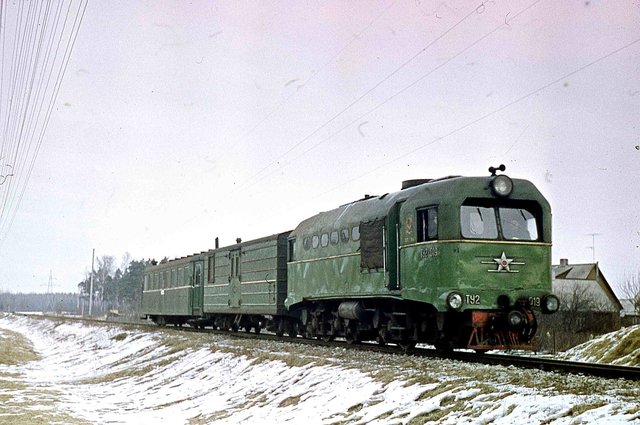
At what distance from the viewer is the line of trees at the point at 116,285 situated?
145000mm

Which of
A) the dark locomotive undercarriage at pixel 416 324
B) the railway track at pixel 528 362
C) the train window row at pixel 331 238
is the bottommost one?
the railway track at pixel 528 362

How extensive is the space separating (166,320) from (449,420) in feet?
124

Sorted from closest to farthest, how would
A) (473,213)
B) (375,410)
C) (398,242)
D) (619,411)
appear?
(619,411) → (375,410) → (473,213) → (398,242)

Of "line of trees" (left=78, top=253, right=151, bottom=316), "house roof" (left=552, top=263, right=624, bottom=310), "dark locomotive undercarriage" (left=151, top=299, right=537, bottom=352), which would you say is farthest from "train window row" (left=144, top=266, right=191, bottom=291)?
"line of trees" (left=78, top=253, right=151, bottom=316)

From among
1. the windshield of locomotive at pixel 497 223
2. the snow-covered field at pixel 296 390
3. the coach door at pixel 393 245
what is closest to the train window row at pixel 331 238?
the coach door at pixel 393 245

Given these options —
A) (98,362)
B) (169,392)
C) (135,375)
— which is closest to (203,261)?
(98,362)

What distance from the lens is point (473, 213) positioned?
15.6 m

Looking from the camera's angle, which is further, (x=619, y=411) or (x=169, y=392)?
(x=169, y=392)

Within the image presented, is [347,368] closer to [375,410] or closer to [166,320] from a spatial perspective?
[375,410]

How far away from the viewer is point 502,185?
1577cm

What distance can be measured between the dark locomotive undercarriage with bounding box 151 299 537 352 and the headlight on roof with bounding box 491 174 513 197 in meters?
2.44

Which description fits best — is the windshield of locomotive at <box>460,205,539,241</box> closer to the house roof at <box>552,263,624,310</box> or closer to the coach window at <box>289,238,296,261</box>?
the coach window at <box>289,238,296,261</box>

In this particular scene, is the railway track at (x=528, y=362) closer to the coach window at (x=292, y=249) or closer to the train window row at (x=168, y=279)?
the coach window at (x=292, y=249)

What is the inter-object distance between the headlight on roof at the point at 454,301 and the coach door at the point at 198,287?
2247 cm
